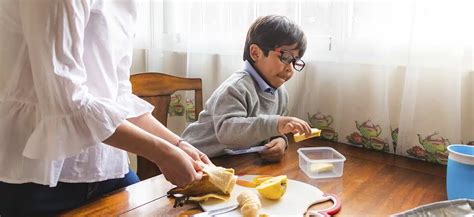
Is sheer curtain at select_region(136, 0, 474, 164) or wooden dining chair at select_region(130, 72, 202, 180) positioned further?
wooden dining chair at select_region(130, 72, 202, 180)

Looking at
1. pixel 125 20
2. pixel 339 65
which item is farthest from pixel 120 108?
pixel 339 65

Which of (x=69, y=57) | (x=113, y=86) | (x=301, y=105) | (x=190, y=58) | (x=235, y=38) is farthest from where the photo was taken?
(x=190, y=58)

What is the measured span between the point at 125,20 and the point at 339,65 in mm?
689

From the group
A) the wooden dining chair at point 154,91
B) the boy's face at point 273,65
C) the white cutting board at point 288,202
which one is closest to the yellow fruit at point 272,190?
the white cutting board at point 288,202

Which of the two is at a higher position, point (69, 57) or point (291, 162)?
point (69, 57)

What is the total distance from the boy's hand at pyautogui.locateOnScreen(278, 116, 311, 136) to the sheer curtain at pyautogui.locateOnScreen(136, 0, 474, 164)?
12.3 inches

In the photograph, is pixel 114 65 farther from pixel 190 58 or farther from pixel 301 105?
pixel 190 58

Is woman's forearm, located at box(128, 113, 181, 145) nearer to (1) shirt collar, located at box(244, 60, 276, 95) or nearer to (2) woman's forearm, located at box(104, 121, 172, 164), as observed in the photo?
(2) woman's forearm, located at box(104, 121, 172, 164)

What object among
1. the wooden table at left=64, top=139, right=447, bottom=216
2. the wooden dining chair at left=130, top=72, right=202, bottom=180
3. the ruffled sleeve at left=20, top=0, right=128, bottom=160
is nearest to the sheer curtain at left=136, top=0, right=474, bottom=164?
the wooden table at left=64, top=139, right=447, bottom=216

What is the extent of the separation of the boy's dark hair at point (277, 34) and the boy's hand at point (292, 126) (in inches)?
9.3

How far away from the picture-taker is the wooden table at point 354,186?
0.71 meters

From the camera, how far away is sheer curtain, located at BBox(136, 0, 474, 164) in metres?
0.99

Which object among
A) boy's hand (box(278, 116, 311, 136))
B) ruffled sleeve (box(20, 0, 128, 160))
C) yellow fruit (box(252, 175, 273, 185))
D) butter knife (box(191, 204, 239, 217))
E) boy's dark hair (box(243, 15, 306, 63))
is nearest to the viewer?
ruffled sleeve (box(20, 0, 128, 160))

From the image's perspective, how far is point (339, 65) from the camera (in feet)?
3.88
